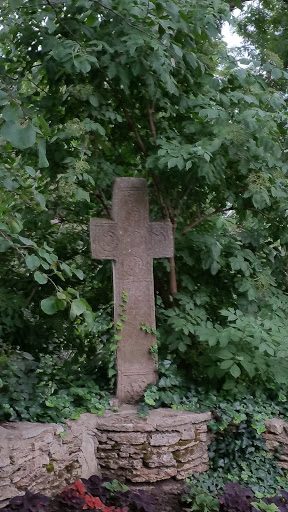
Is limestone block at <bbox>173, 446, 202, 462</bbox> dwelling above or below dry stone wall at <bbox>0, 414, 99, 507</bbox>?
below

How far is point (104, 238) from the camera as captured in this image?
415 cm

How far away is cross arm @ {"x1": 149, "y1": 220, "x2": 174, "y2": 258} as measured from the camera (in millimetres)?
4246

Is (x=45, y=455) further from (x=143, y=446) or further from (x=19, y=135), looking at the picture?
(x=19, y=135)

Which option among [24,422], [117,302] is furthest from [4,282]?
[24,422]

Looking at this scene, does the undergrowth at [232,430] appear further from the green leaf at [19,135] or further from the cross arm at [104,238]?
the green leaf at [19,135]

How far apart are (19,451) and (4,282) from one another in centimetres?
173

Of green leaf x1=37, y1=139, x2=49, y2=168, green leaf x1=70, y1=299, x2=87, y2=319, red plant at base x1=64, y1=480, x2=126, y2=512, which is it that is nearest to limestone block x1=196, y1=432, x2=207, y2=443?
red plant at base x1=64, y1=480, x2=126, y2=512

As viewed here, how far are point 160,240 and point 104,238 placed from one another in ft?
1.44

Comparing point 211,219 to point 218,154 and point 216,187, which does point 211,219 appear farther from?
point 218,154

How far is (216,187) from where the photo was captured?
4.42 metres

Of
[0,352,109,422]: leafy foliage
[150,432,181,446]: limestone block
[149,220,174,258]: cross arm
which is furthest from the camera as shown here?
[149,220,174,258]: cross arm

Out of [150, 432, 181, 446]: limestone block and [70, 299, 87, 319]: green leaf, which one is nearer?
[70, 299, 87, 319]: green leaf

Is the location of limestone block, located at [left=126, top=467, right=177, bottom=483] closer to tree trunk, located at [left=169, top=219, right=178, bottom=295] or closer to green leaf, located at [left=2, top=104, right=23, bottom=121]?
tree trunk, located at [left=169, top=219, right=178, bottom=295]

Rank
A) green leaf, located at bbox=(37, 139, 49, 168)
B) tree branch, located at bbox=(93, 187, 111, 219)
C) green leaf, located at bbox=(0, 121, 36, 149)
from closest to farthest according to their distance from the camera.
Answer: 1. green leaf, located at bbox=(0, 121, 36, 149)
2. green leaf, located at bbox=(37, 139, 49, 168)
3. tree branch, located at bbox=(93, 187, 111, 219)
